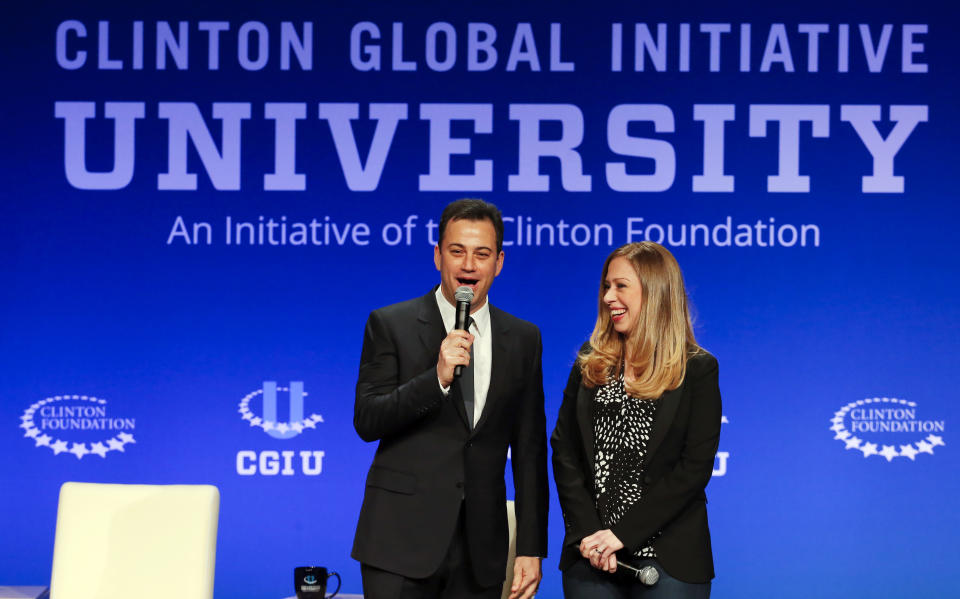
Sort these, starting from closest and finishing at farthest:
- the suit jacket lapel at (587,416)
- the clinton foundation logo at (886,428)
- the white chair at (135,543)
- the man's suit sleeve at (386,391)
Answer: the man's suit sleeve at (386,391), the suit jacket lapel at (587,416), the white chair at (135,543), the clinton foundation logo at (886,428)

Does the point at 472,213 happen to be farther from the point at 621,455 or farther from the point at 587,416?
the point at 621,455

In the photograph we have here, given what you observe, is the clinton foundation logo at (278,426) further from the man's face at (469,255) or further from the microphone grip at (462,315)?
the microphone grip at (462,315)

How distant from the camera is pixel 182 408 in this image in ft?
14.3

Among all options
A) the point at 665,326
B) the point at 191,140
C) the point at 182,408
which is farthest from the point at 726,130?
the point at 182,408

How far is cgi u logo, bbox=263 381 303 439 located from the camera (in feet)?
14.3

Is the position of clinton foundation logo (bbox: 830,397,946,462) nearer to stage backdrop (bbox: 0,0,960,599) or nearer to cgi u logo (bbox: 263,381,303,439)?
stage backdrop (bbox: 0,0,960,599)

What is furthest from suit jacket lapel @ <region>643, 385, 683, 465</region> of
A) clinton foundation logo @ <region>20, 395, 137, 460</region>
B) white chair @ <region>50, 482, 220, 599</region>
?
clinton foundation logo @ <region>20, 395, 137, 460</region>

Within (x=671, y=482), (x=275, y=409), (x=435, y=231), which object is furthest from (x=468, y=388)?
(x=275, y=409)

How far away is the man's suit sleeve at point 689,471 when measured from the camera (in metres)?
2.37

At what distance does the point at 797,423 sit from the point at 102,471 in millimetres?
3029

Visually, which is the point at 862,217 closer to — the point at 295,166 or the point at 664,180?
the point at 664,180

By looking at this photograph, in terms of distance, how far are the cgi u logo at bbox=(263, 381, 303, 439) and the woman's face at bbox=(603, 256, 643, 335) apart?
216cm

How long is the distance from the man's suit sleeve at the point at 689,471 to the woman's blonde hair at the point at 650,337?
0.06 meters

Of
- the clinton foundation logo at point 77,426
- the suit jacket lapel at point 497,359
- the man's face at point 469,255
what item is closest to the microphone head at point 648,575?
the suit jacket lapel at point 497,359
